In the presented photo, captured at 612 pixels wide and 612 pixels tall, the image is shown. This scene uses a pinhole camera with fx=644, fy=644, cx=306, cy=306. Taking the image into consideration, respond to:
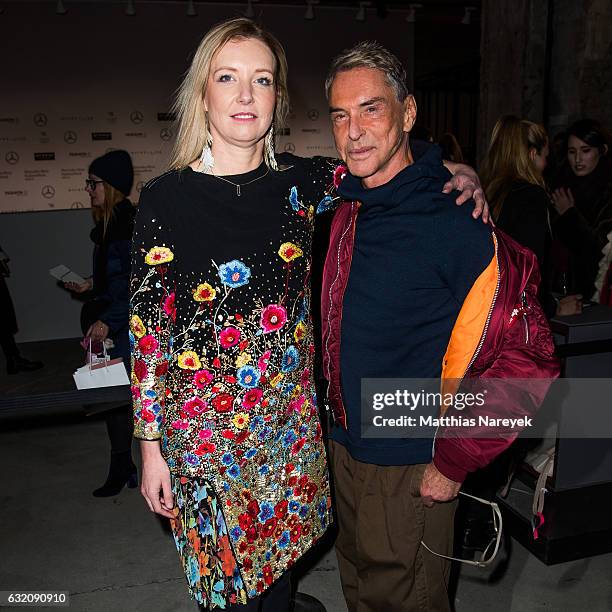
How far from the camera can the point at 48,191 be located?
27.2 ft

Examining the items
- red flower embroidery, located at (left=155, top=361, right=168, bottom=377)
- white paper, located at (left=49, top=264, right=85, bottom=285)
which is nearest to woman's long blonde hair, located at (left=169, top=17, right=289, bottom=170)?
red flower embroidery, located at (left=155, top=361, right=168, bottom=377)

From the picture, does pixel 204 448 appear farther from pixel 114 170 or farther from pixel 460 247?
pixel 114 170

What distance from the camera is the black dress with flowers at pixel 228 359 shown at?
163cm

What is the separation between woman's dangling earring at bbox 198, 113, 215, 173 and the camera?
5.55 feet

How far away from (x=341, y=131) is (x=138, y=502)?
8.46 ft

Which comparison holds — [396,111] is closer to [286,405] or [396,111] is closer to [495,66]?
[286,405]

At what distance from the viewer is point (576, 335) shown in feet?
8.48

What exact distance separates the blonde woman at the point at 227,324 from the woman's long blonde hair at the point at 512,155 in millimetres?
1707

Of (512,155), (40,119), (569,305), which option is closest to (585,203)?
(512,155)

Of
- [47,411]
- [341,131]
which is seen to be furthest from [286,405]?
[47,411]

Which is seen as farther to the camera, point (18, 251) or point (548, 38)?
point (18, 251)

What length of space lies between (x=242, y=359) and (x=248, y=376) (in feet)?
0.16

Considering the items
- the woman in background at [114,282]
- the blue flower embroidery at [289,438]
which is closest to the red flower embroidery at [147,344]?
the blue flower embroidery at [289,438]

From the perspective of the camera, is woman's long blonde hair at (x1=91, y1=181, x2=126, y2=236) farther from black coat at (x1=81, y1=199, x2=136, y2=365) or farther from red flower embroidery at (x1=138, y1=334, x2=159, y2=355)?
red flower embroidery at (x1=138, y1=334, x2=159, y2=355)
